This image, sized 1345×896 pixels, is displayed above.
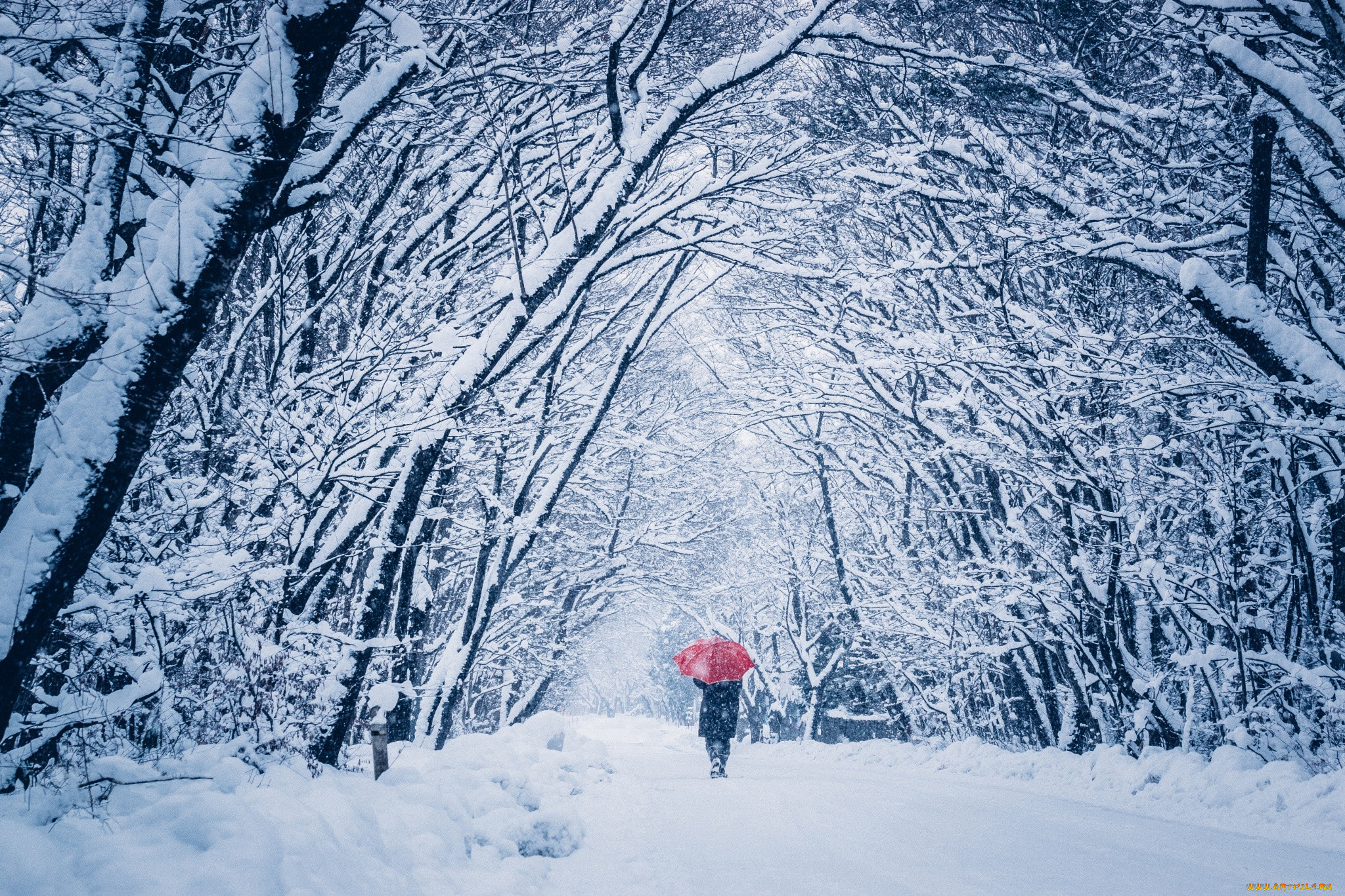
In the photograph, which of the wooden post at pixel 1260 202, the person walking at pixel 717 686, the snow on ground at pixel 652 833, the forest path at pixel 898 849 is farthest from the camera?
the person walking at pixel 717 686

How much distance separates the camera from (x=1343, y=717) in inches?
244

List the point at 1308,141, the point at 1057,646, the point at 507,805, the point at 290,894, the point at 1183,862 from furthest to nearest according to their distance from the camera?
the point at 1057,646 → the point at 1308,141 → the point at 507,805 → the point at 1183,862 → the point at 290,894

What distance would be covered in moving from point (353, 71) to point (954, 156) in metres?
5.95

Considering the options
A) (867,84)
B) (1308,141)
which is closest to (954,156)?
(867,84)

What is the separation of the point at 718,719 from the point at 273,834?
8.20 m

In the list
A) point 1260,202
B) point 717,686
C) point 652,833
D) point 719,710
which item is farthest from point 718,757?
point 1260,202

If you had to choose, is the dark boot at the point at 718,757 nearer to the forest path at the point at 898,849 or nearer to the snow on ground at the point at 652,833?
the snow on ground at the point at 652,833

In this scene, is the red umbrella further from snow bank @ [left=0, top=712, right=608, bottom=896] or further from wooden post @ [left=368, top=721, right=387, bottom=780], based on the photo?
wooden post @ [left=368, top=721, right=387, bottom=780]

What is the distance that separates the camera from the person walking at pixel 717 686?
33.9 feet

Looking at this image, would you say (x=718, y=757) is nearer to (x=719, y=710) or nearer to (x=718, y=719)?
(x=718, y=719)

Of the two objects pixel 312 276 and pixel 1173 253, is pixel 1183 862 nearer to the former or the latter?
pixel 1173 253

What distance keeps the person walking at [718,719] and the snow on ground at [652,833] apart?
6.08 feet

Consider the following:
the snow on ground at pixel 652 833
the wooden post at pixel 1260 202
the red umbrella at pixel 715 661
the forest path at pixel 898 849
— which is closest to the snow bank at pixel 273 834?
the snow on ground at pixel 652 833

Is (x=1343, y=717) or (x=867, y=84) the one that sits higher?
(x=867, y=84)
